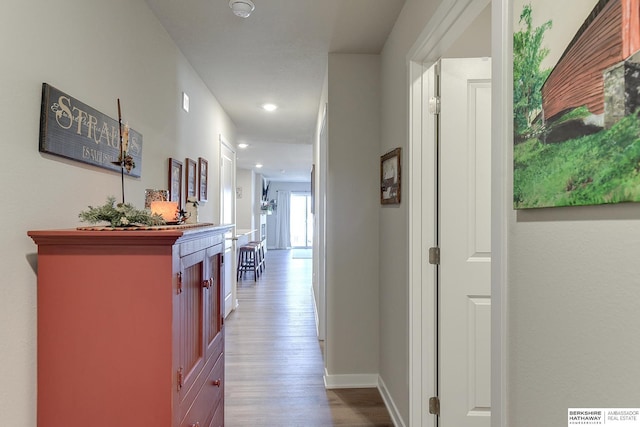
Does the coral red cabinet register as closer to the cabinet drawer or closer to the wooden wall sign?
the cabinet drawer

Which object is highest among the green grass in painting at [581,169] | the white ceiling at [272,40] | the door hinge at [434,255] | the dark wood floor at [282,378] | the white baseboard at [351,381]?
the white ceiling at [272,40]

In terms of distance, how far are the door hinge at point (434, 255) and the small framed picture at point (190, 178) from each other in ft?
6.28

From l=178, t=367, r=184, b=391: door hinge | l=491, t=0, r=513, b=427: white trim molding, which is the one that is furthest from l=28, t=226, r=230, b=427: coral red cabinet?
l=491, t=0, r=513, b=427: white trim molding

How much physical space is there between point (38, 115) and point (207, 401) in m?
1.30

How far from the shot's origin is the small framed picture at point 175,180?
7.90 ft

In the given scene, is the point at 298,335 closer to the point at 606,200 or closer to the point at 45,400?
the point at 45,400

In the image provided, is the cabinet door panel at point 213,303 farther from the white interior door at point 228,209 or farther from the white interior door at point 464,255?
the white interior door at point 228,209

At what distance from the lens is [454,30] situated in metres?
1.50

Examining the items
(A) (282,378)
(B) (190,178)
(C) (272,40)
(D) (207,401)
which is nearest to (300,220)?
(B) (190,178)

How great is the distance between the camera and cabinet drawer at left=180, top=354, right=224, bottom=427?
51.4 inches

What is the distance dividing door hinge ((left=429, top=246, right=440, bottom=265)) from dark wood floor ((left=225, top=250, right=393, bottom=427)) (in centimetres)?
112

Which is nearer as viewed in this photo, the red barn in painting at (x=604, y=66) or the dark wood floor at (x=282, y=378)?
the red barn in painting at (x=604, y=66)

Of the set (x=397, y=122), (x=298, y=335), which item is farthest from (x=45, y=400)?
(x=298, y=335)

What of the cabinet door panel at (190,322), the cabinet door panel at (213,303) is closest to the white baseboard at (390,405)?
the cabinet door panel at (213,303)
